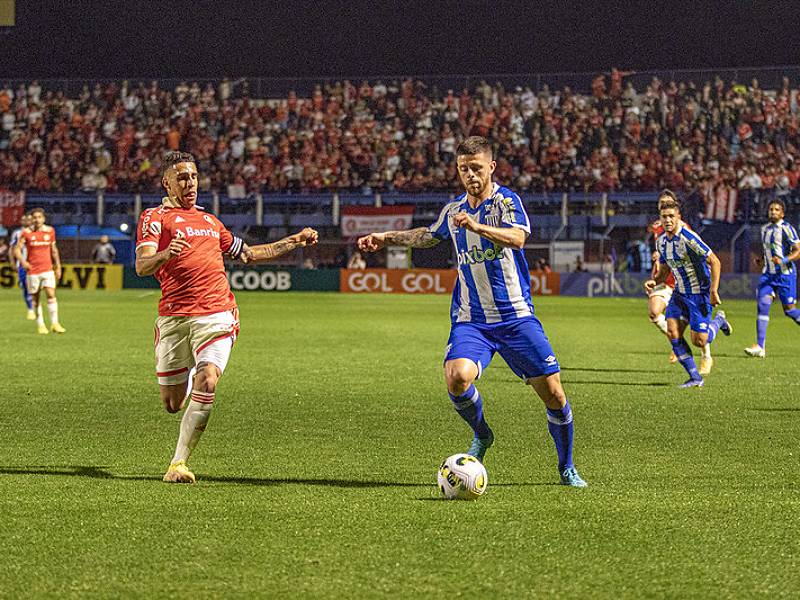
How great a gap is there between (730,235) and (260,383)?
83.1 ft

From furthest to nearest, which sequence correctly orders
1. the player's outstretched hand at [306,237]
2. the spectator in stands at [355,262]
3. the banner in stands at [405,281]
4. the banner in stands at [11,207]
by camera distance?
the spectator in stands at [355,262], the banner in stands at [11,207], the banner in stands at [405,281], the player's outstretched hand at [306,237]

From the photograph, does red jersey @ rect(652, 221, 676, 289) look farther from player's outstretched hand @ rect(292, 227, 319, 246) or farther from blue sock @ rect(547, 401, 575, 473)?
blue sock @ rect(547, 401, 575, 473)

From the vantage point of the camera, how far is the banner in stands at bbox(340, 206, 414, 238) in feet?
129

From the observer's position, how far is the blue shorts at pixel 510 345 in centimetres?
687

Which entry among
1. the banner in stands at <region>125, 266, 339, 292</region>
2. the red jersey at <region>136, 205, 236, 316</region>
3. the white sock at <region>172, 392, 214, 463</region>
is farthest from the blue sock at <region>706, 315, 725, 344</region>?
the banner in stands at <region>125, 266, 339, 292</region>

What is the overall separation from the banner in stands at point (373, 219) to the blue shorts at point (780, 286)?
21.4 m

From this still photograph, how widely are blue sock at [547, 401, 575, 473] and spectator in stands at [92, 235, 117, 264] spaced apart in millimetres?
36082

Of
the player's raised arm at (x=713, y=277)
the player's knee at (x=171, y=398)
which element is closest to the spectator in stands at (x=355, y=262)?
the player's raised arm at (x=713, y=277)

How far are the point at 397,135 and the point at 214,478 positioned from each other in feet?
130

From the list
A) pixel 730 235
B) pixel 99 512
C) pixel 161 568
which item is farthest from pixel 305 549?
pixel 730 235

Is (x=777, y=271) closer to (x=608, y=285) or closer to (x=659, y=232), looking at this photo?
(x=659, y=232)

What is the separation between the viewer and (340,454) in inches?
326

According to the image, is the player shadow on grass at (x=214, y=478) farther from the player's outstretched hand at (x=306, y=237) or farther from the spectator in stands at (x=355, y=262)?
the spectator in stands at (x=355, y=262)

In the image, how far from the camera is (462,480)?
6.47 meters
